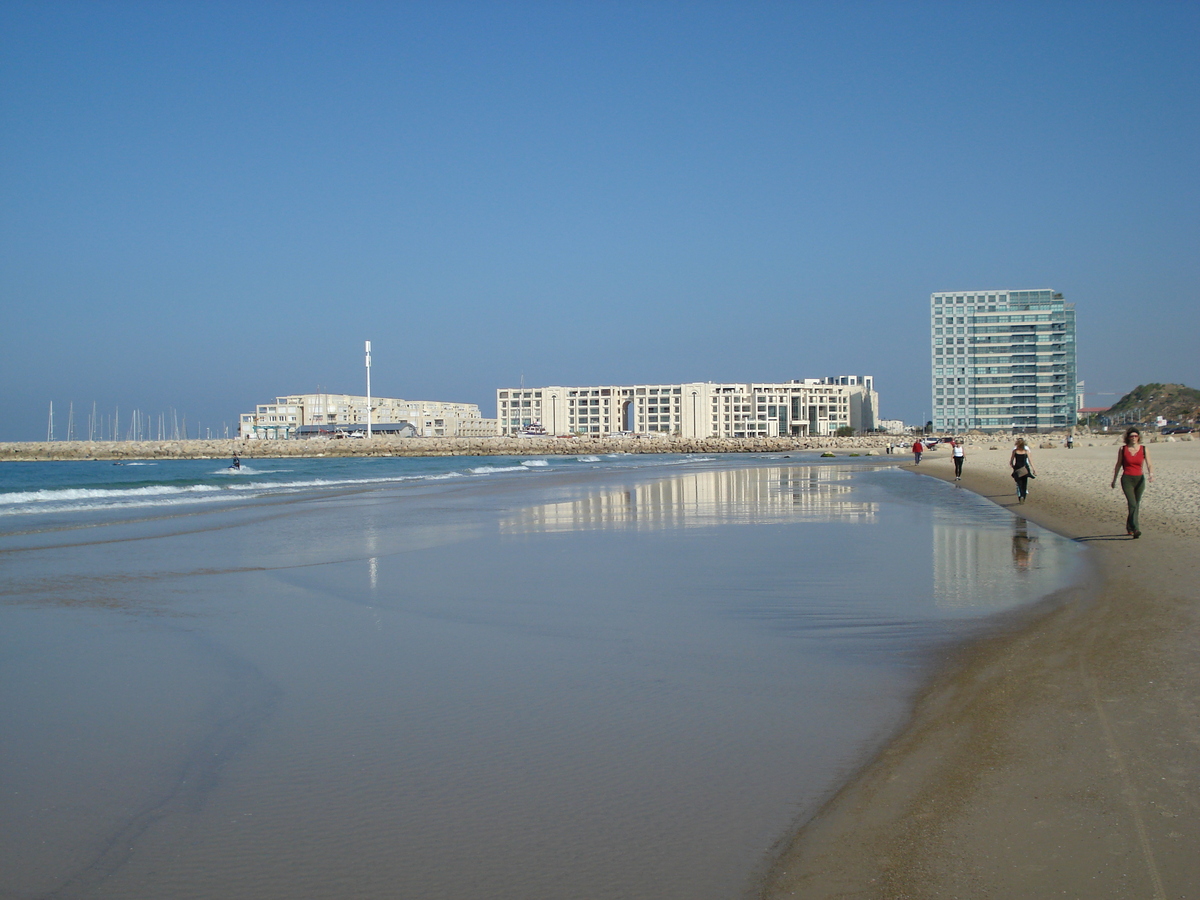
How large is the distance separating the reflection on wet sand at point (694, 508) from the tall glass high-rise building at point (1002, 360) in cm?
10187

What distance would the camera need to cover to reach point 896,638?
6.42 m

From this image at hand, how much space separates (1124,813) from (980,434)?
116 meters

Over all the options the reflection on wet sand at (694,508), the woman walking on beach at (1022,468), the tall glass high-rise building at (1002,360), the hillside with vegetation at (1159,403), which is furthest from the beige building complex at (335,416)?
the woman walking on beach at (1022,468)

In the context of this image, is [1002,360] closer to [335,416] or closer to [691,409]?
[691,409]

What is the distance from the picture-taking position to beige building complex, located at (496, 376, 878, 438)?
16538 cm

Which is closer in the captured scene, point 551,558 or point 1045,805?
point 1045,805

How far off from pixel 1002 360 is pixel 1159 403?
1919 inches

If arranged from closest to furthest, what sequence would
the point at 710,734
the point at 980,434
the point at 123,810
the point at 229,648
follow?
the point at 123,810, the point at 710,734, the point at 229,648, the point at 980,434

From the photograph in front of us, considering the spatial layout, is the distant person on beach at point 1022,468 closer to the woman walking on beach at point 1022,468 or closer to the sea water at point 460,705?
the woman walking on beach at point 1022,468

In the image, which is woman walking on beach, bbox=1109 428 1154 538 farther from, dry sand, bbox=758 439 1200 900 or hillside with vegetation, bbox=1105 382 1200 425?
hillside with vegetation, bbox=1105 382 1200 425

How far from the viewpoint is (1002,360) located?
118938 millimetres

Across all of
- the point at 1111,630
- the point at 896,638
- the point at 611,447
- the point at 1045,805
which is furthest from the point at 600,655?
the point at 611,447

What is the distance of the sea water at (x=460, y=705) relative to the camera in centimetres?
324

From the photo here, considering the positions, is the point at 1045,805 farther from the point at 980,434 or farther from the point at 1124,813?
the point at 980,434
